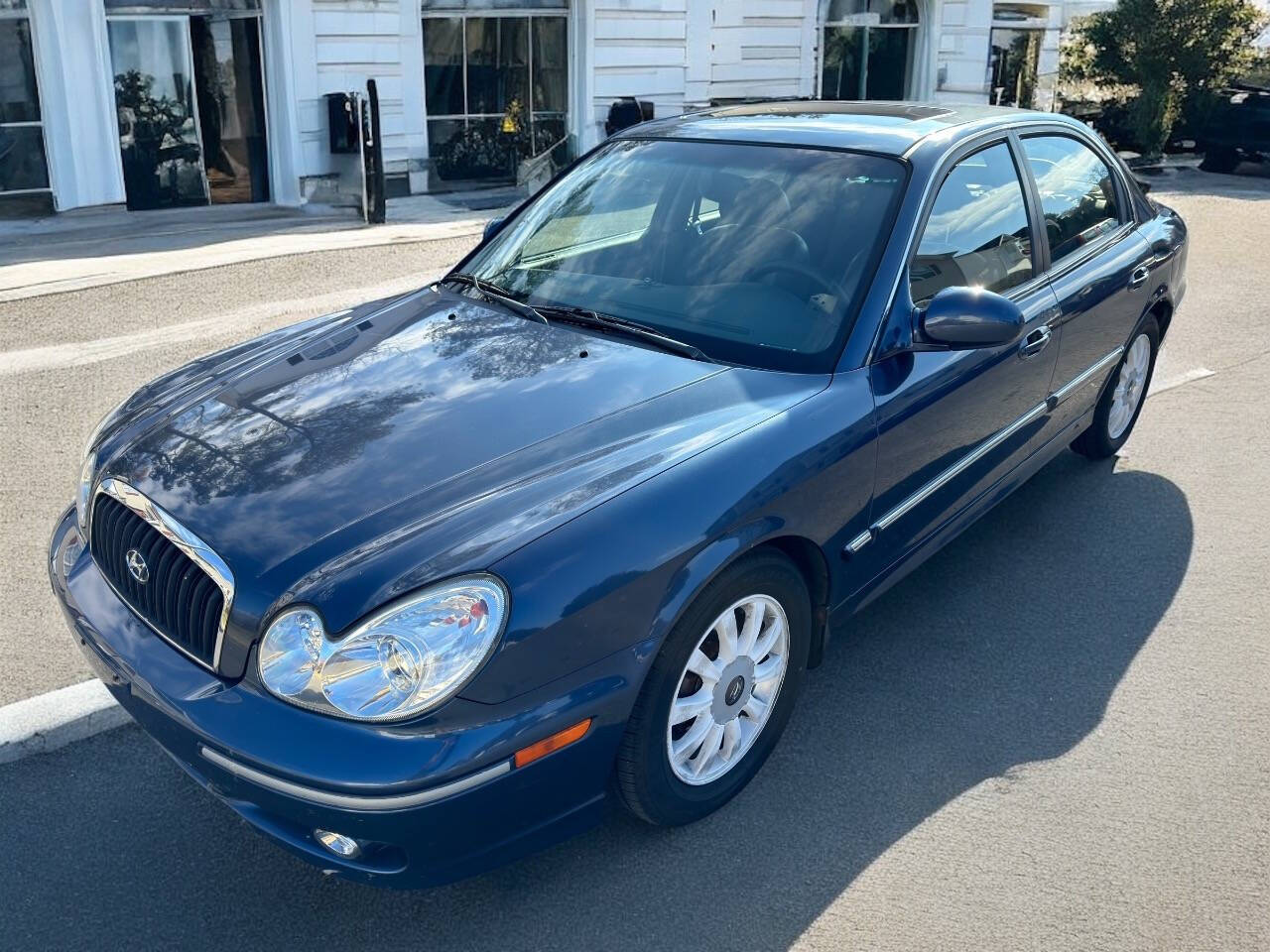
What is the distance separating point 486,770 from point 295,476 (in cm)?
90

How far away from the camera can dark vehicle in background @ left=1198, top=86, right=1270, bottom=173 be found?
60.5 feet

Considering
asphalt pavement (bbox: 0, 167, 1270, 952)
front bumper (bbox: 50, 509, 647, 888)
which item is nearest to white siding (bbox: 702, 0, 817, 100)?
asphalt pavement (bbox: 0, 167, 1270, 952)

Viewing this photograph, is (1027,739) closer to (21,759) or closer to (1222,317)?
(21,759)

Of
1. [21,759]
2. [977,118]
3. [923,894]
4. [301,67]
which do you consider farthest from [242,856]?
[301,67]

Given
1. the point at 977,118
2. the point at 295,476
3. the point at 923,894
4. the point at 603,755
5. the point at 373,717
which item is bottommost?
the point at 923,894

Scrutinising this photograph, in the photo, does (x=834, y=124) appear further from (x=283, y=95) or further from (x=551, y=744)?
(x=283, y=95)

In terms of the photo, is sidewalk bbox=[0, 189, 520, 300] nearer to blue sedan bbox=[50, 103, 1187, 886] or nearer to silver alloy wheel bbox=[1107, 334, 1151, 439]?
blue sedan bbox=[50, 103, 1187, 886]

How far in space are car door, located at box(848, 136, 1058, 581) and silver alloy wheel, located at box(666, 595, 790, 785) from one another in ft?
1.40

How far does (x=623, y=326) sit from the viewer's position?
3674 mm

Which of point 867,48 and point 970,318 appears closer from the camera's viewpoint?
point 970,318

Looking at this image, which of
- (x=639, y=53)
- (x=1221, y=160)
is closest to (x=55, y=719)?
(x=639, y=53)

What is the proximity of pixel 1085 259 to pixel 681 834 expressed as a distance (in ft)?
9.70

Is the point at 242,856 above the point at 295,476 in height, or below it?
below

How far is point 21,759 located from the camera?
3492 millimetres
